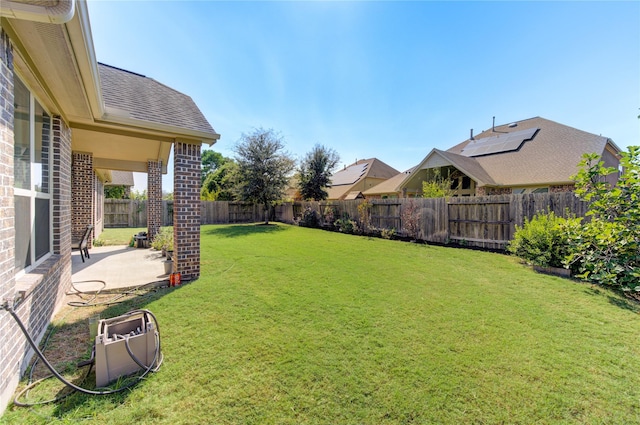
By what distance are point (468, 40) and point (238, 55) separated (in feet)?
25.8

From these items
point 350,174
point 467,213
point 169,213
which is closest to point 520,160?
point 467,213


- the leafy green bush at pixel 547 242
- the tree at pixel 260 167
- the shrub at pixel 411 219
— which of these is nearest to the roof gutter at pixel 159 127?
the leafy green bush at pixel 547 242

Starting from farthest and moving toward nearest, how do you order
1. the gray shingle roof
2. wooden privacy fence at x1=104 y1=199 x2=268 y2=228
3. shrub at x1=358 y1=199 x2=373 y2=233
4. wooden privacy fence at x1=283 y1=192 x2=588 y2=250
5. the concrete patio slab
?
wooden privacy fence at x1=104 y1=199 x2=268 y2=228 → shrub at x1=358 y1=199 x2=373 y2=233 → wooden privacy fence at x1=283 y1=192 x2=588 y2=250 → the concrete patio slab → the gray shingle roof

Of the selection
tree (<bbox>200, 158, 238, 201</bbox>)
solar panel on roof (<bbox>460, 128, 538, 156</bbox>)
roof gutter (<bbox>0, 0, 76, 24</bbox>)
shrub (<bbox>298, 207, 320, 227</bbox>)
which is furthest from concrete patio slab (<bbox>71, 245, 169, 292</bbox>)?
solar panel on roof (<bbox>460, 128, 538, 156</bbox>)

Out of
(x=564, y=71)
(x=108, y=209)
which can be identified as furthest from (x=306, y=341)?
(x=108, y=209)

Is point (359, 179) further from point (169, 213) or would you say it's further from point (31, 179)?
point (31, 179)

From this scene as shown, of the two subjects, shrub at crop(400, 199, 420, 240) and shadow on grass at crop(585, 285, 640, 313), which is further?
shrub at crop(400, 199, 420, 240)

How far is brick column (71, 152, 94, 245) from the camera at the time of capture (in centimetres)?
776

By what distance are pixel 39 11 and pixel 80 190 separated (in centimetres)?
821

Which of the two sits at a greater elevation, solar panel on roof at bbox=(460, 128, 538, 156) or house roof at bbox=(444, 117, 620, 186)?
solar panel on roof at bbox=(460, 128, 538, 156)

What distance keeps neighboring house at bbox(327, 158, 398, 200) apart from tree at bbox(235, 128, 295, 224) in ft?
26.4

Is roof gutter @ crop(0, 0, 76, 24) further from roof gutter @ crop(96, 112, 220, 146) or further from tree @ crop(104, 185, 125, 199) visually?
tree @ crop(104, 185, 125, 199)

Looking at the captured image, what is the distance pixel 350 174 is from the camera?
2925 centimetres

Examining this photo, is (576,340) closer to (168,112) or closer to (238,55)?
(168,112)
